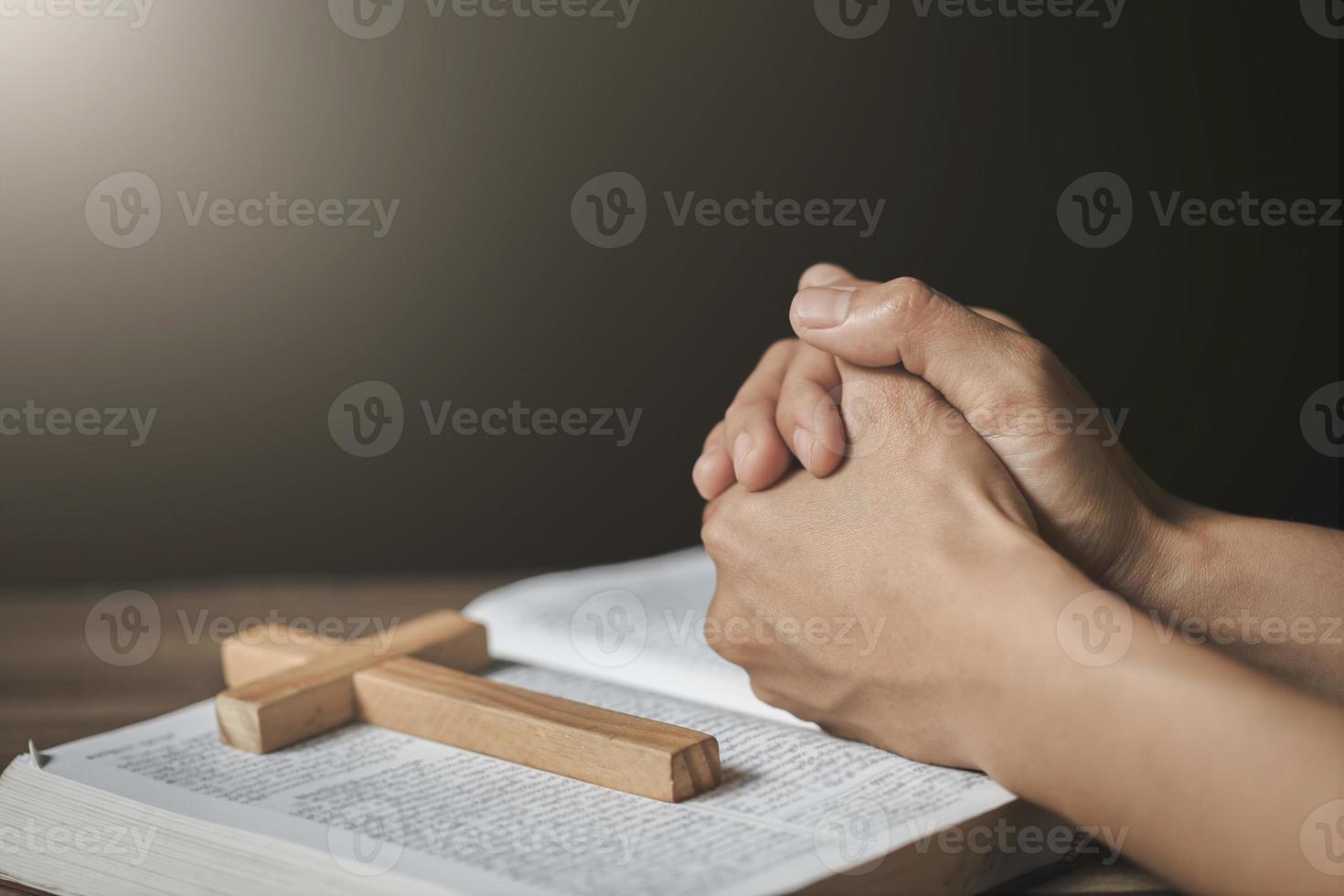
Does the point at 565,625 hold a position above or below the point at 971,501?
below

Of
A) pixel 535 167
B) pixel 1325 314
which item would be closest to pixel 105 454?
pixel 535 167

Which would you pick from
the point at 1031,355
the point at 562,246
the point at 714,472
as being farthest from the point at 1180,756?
the point at 562,246

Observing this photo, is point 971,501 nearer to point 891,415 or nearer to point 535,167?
point 891,415

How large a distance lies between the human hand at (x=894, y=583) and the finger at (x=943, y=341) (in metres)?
0.02

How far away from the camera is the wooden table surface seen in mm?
999

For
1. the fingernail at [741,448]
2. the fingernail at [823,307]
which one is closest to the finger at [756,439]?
the fingernail at [741,448]

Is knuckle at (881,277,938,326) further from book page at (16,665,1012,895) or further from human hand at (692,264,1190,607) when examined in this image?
book page at (16,665,1012,895)

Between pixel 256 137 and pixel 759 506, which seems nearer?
pixel 759 506

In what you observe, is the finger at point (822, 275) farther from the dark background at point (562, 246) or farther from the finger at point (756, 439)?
the dark background at point (562, 246)

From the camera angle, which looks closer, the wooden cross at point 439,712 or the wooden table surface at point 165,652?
the wooden cross at point 439,712

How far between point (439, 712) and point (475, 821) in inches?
6.2

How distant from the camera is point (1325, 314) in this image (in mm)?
1979

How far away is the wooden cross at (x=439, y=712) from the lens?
2.43 ft

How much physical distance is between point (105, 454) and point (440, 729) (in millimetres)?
1373
